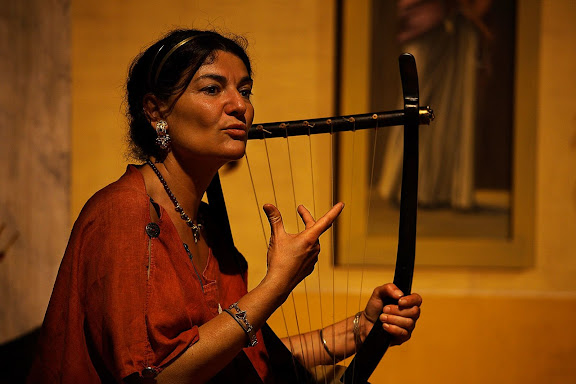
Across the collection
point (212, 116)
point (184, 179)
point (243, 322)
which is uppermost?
point (212, 116)

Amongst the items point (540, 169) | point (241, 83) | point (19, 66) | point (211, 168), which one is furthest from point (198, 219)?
point (540, 169)

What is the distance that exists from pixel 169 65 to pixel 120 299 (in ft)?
1.48

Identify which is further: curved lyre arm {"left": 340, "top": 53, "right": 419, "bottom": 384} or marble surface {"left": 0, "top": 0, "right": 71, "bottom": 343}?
marble surface {"left": 0, "top": 0, "right": 71, "bottom": 343}

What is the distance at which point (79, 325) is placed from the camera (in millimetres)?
1109

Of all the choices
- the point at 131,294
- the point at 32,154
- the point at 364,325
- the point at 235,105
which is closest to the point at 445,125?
the point at 364,325

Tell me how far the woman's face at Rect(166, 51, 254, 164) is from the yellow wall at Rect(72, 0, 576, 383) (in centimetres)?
120

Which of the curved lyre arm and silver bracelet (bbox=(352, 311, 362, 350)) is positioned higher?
the curved lyre arm

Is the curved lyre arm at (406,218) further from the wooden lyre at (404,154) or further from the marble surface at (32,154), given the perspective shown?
the marble surface at (32,154)

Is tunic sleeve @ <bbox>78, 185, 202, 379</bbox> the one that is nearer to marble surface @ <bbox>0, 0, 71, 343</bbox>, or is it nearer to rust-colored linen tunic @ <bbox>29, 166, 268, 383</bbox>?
rust-colored linen tunic @ <bbox>29, 166, 268, 383</bbox>

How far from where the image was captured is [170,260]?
3.76ft

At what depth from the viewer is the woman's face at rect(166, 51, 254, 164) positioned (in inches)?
47.1

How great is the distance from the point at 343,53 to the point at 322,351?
4.14 ft

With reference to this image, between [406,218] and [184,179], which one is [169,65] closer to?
[184,179]

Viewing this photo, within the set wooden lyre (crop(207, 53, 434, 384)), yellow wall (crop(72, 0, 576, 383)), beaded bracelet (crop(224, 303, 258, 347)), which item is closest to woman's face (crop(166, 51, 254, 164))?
wooden lyre (crop(207, 53, 434, 384))
